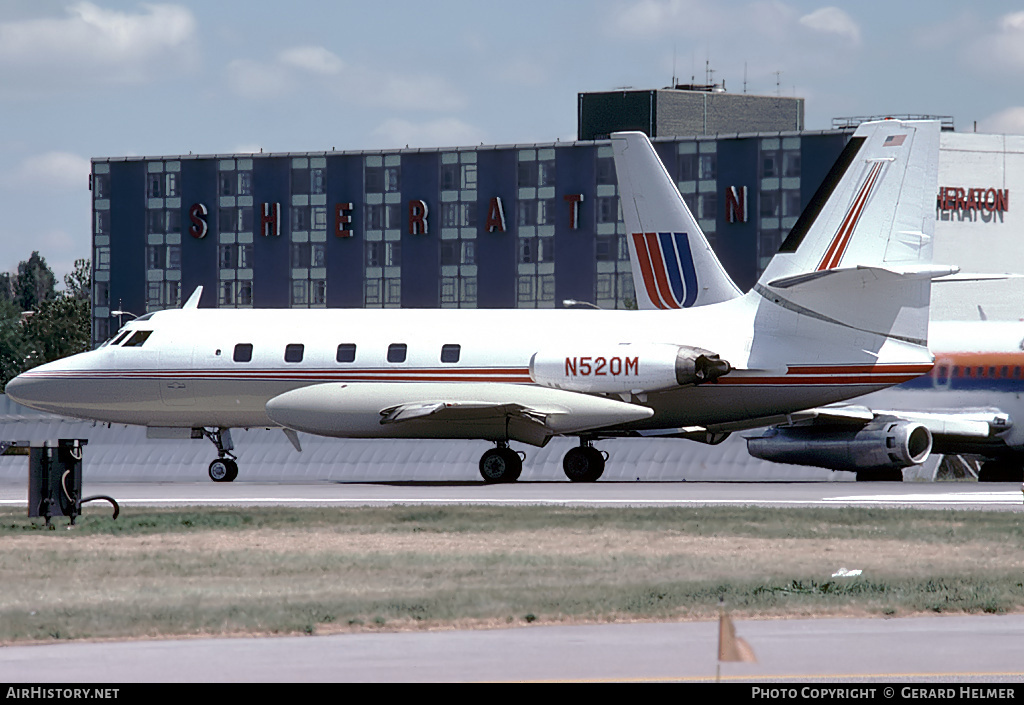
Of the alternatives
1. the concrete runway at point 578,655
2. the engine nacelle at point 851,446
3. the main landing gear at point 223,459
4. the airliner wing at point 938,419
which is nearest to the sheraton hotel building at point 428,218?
the airliner wing at point 938,419

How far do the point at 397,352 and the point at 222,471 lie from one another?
16.6ft

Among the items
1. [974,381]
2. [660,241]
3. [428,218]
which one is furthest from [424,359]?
[428,218]

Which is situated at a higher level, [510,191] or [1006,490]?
[510,191]

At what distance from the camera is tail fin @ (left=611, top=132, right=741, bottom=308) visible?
3725 cm

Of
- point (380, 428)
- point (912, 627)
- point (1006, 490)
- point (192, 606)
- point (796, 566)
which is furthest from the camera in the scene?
point (380, 428)

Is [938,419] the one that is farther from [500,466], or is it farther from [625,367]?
[500,466]

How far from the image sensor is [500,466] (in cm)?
3325

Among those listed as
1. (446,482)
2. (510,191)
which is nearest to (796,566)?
(446,482)

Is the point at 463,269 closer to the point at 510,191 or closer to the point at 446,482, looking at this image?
the point at 510,191

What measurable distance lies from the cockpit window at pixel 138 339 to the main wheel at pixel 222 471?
312 centimetres

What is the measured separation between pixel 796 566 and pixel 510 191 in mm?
98849

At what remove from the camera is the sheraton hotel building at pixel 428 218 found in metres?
110

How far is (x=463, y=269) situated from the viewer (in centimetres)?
11669

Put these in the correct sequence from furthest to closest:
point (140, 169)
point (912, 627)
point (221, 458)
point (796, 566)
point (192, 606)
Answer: point (140, 169) → point (221, 458) → point (796, 566) → point (192, 606) → point (912, 627)
